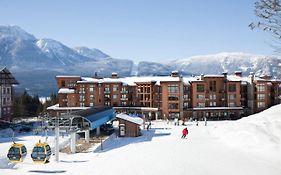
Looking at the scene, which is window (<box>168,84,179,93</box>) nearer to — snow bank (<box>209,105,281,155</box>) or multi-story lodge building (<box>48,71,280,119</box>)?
multi-story lodge building (<box>48,71,280,119</box>)

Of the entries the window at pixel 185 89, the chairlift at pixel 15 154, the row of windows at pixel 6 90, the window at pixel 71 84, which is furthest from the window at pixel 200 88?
the chairlift at pixel 15 154

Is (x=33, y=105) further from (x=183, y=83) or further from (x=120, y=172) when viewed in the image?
A: (x=120, y=172)

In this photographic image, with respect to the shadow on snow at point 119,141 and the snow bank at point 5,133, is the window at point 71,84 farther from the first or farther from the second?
the shadow on snow at point 119,141

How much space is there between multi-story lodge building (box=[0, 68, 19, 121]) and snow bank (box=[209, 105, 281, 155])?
41740 mm

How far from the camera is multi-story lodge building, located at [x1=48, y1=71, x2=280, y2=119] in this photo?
73.0 metres

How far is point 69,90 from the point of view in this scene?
7819 cm

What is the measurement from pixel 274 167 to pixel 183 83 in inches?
1963

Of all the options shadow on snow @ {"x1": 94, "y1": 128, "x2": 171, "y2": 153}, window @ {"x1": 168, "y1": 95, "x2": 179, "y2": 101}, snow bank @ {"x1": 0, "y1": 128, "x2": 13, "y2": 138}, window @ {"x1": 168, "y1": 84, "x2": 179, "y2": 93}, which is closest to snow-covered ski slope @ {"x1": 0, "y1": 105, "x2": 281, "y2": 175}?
shadow on snow @ {"x1": 94, "y1": 128, "x2": 171, "y2": 153}

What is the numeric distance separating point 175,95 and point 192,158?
44.6 meters

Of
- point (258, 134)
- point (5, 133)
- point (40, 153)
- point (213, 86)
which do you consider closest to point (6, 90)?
point (5, 133)

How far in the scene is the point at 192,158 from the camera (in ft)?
93.7

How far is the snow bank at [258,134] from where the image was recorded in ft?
111

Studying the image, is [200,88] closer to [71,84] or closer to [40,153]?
[71,84]

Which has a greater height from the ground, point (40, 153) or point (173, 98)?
point (173, 98)
